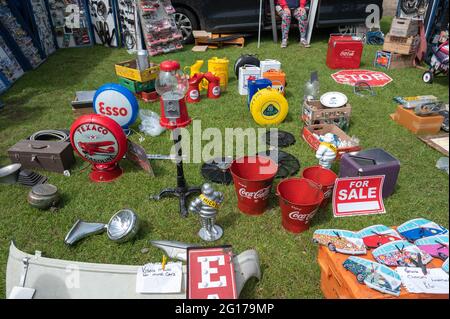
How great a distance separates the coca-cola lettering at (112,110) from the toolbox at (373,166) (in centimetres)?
294

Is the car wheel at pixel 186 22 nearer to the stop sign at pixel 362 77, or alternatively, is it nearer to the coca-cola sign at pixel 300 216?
the stop sign at pixel 362 77

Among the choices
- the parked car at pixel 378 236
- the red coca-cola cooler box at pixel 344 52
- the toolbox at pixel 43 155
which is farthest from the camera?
the red coca-cola cooler box at pixel 344 52

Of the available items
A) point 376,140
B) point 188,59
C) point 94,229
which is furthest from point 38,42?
point 376,140

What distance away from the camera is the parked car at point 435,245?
2301 mm

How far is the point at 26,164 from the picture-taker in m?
4.07

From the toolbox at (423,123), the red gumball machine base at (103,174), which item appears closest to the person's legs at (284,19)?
the toolbox at (423,123)

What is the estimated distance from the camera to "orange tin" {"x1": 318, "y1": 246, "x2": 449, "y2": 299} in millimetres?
2021

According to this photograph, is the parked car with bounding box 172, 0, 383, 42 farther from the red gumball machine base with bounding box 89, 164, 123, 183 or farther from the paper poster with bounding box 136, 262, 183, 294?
the paper poster with bounding box 136, 262, 183, 294

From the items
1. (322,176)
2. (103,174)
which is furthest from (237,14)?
(322,176)

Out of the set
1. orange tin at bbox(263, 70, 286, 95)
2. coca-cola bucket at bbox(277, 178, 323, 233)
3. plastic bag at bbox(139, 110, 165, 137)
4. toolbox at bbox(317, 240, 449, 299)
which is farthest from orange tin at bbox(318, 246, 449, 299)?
orange tin at bbox(263, 70, 286, 95)

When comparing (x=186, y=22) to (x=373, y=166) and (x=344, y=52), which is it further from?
(x=373, y=166)

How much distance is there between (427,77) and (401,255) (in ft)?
17.9

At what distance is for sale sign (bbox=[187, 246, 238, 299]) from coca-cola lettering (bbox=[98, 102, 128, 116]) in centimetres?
269
